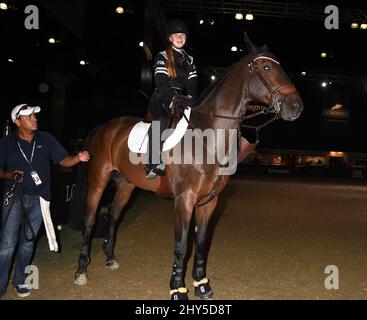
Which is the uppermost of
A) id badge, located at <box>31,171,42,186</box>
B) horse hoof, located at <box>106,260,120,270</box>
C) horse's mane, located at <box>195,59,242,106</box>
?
horse's mane, located at <box>195,59,242,106</box>

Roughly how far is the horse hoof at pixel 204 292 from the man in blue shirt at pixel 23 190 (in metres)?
1.90

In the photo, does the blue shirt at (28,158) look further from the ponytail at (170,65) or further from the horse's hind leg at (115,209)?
the ponytail at (170,65)

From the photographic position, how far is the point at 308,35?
803 inches

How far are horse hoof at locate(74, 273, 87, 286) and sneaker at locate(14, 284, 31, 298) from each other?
650 mm

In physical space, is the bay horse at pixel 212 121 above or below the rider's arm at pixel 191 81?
below

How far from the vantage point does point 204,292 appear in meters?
4.52

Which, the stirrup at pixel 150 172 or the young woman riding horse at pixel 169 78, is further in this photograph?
the stirrup at pixel 150 172

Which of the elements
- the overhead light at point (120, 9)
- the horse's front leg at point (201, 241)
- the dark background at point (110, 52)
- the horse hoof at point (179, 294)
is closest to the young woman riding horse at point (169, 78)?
the horse's front leg at point (201, 241)

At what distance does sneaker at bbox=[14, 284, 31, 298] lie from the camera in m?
4.34

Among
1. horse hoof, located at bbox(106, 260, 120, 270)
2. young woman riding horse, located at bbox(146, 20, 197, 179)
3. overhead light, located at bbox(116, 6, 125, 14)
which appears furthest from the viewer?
overhead light, located at bbox(116, 6, 125, 14)

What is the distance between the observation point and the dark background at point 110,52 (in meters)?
14.2

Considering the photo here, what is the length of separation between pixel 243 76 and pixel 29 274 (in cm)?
359

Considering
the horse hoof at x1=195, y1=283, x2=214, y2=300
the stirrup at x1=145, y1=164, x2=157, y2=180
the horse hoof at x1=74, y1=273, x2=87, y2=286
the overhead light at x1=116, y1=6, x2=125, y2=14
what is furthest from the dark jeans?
the overhead light at x1=116, y1=6, x2=125, y2=14

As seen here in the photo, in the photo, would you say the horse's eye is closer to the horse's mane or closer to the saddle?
the horse's mane
